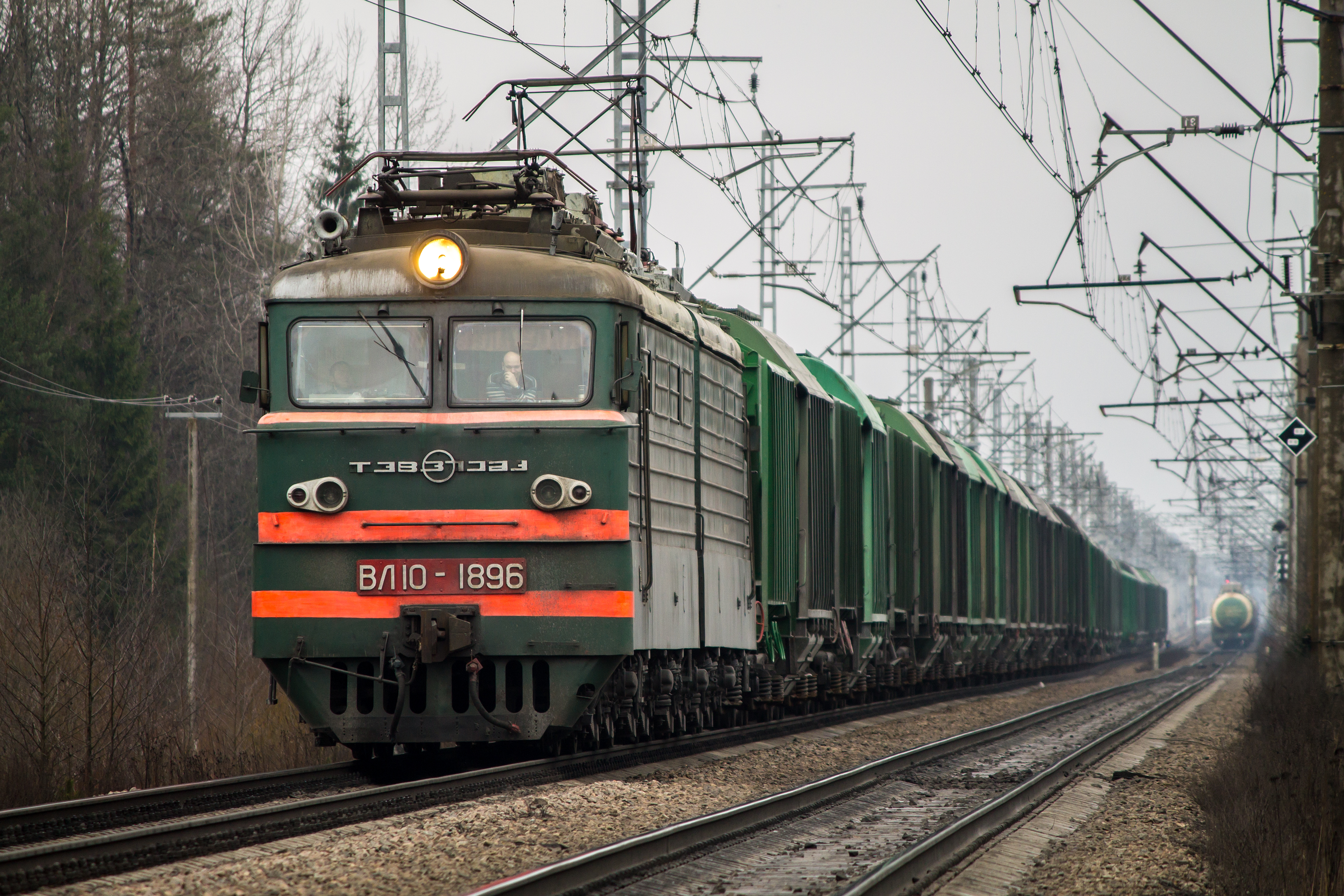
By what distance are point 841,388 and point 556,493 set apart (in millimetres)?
10064

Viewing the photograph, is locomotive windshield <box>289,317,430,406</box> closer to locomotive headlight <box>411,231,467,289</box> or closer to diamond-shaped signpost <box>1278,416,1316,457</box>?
locomotive headlight <box>411,231,467,289</box>

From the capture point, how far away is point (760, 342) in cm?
1587

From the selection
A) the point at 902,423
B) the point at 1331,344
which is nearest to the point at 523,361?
the point at 1331,344

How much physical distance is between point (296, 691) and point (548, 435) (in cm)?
234

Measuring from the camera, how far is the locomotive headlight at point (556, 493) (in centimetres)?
1040

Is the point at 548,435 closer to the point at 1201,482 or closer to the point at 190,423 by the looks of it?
the point at 190,423

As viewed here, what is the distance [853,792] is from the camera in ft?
37.2

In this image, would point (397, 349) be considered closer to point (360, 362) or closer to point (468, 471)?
point (360, 362)

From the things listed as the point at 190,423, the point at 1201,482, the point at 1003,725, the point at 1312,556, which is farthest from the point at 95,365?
the point at 1201,482

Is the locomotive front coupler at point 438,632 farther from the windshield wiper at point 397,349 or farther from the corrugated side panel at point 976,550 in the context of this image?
the corrugated side panel at point 976,550

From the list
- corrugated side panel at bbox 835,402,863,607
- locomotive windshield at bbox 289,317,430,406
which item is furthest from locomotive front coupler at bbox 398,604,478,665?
corrugated side panel at bbox 835,402,863,607

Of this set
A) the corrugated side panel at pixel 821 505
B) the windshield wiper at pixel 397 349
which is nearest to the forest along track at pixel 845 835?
the corrugated side panel at pixel 821 505

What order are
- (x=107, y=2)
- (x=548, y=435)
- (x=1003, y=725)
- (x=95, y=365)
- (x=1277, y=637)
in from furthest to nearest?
(x=1277, y=637) < (x=107, y=2) < (x=95, y=365) < (x=1003, y=725) < (x=548, y=435)

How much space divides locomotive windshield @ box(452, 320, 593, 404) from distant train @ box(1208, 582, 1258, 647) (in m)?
77.1
